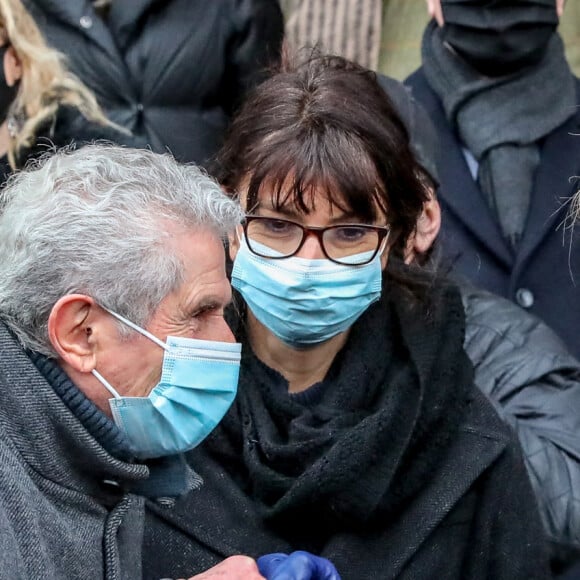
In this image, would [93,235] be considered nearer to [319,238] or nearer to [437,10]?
[319,238]

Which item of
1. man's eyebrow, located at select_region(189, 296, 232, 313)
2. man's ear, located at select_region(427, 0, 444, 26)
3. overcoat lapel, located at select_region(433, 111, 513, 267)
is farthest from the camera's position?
man's ear, located at select_region(427, 0, 444, 26)

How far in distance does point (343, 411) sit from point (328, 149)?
60 cm

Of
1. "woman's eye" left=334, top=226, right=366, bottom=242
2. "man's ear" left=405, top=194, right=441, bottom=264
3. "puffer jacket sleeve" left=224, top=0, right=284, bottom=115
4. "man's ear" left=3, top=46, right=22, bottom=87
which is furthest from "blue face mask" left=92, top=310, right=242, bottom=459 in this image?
"puffer jacket sleeve" left=224, top=0, right=284, bottom=115

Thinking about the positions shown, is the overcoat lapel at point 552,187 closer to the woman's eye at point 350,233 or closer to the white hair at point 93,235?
the woman's eye at point 350,233

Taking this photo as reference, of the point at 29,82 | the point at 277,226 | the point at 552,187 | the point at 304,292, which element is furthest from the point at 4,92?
the point at 552,187

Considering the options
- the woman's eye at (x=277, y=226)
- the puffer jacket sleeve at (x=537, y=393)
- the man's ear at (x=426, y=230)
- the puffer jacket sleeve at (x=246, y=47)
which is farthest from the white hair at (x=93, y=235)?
the puffer jacket sleeve at (x=246, y=47)

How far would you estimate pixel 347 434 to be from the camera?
2.49m

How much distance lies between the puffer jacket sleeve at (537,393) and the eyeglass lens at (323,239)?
0.47 m

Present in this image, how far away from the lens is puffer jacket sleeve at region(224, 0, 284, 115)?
386 centimetres

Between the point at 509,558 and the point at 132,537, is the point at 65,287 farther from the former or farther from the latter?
the point at 509,558

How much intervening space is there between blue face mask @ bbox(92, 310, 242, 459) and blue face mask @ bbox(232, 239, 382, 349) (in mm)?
308

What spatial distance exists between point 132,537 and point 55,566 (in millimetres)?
252

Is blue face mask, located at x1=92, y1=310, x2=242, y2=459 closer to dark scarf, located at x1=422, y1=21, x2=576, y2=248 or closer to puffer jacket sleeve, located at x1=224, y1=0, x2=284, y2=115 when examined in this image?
dark scarf, located at x1=422, y1=21, x2=576, y2=248

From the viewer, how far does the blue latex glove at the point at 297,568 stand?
6.88 feet
